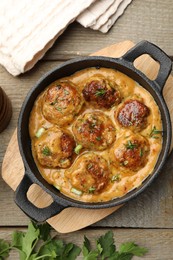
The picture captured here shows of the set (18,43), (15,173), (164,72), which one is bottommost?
(15,173)

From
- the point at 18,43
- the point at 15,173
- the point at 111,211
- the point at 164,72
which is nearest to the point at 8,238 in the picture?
the point at 15,173

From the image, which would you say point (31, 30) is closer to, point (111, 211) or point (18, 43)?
point (18, 43)

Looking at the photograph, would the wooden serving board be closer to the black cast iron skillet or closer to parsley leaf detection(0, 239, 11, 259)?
the black cast iron skillet


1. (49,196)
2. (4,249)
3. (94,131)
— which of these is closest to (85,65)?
(94,131)

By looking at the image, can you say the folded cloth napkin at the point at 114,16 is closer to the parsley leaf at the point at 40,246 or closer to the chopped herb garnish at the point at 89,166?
the chopped herb garnish at the point at 89,166

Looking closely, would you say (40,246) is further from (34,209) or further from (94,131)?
(94,131)
